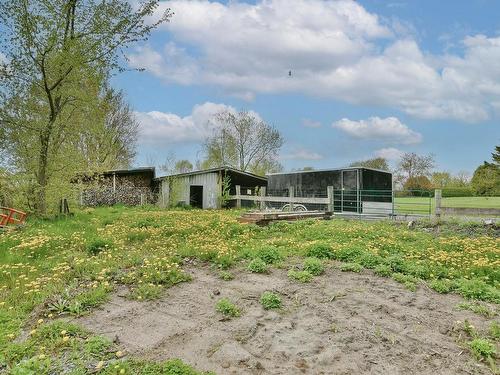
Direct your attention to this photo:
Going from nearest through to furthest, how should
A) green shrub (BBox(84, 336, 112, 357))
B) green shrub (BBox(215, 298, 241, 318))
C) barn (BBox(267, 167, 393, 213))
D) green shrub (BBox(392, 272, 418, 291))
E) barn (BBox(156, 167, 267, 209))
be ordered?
green shrub (BBox(84, 336, 112, 357)), green shrub (BBox(215, 298, 241, 318)), green shrub (BBox(392, 272, 418, 291)), barn (BBox(267, 167, 393, 213)), barn (BBox(156, 167, 267, 209))

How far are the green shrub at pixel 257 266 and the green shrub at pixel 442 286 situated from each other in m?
2.73

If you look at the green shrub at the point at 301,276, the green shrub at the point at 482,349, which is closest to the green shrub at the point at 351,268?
the green shrub at the point at 301,276

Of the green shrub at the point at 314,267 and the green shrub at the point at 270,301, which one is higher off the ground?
the green shrub at the point at 314,267

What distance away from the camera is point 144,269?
673 cm

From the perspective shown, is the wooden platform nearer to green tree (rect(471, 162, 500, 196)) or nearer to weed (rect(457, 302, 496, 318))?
weed (rect(457, 302, 496, 318))

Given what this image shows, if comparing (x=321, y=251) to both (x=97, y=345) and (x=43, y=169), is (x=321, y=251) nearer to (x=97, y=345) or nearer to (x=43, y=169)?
(x=97, y=345)

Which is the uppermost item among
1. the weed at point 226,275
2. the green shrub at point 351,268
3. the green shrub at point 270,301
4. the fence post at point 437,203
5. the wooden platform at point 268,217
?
the fence post at point 437,203

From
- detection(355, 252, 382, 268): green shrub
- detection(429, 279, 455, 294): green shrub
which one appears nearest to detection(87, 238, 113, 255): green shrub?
detection(355, 252, 382, 268): green shrub

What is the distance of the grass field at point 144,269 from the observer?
4.00 m

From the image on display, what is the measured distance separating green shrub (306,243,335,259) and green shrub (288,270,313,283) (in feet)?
4.92

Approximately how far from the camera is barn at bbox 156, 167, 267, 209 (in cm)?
2780

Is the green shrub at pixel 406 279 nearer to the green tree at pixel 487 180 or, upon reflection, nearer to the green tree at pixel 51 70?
the green tree at pixel 51 70

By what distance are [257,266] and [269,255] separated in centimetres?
80

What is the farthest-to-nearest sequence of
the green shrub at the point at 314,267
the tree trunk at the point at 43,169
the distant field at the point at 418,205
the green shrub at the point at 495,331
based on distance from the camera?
1. the distant field at the point at 418,205
2. the tree trunk at the point at 43,169
3. the green shrub at the point at 314,267
4. the green shrub at the point at 495,331
